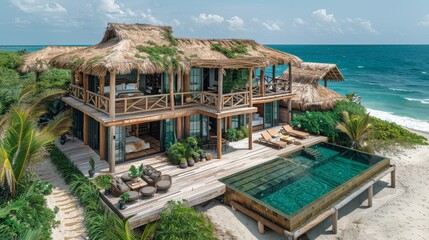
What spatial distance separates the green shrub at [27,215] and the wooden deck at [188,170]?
1.90 meters

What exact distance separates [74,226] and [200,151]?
20.4 feet

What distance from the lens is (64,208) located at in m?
10.8

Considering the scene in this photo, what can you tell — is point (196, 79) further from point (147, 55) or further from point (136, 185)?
point (136, 185)

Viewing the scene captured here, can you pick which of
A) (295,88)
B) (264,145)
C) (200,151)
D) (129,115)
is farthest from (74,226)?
(295,88)

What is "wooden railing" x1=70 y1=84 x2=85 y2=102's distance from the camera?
53.1 feet

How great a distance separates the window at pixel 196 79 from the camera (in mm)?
15956

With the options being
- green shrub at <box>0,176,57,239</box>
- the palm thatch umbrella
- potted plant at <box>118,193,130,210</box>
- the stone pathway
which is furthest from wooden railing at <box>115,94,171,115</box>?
the palm thatch umbrella

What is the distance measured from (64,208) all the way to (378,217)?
11773 mm

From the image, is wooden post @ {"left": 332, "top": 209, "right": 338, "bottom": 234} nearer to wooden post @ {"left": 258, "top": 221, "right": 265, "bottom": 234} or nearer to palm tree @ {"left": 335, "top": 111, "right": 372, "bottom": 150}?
wooden post @ {"left": 258, "top": 221, "right": 265, "bottom": 234}

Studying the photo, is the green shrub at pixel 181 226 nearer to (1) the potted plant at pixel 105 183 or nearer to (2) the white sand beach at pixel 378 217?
(2) the white sand beach at pixel 378 217

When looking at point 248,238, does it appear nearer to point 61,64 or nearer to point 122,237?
point 122,237

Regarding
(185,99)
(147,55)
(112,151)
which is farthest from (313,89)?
(112,151)

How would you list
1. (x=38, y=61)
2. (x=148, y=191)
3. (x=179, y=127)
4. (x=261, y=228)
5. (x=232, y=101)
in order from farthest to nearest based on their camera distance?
1. (x=38, y=61)
2. (x=179, y=127)
3. (x=232, y=101)
4. (x=148, y=191)
5. (x=261, y=228)

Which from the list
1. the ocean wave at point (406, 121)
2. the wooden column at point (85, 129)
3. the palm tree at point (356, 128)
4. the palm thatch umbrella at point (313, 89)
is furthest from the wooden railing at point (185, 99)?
the ocean wave at point (406, 121)
